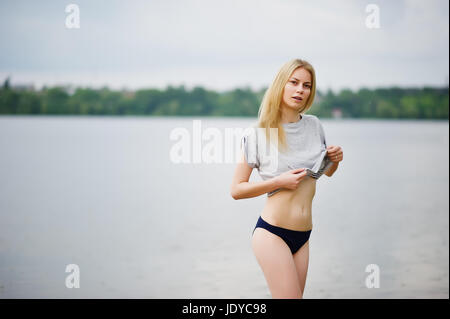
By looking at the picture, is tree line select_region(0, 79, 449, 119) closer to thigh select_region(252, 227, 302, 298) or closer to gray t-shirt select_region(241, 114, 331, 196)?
gray t-shirt select_region(241, 114, 331, 196)

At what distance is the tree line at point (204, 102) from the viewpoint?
74.7 feet

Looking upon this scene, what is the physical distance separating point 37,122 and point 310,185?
36.2 meters

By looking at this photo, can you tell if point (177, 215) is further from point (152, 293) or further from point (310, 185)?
point (310, 185)

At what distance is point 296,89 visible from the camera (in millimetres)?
1956

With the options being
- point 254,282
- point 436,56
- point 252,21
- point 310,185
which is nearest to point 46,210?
point 254,282

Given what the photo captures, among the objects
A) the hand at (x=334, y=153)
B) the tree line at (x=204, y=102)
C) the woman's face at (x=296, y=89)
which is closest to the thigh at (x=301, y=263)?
the hand at (x=334, y=153)

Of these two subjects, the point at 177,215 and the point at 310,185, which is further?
the point at 177,215

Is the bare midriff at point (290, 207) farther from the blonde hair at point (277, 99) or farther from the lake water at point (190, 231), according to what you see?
the lake water at point (190, 231)

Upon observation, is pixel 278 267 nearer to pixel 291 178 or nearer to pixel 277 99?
pixel 291 178

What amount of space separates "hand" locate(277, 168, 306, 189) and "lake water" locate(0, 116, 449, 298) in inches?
101

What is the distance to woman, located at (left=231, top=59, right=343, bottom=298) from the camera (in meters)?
1.93

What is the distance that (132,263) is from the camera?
673 cm

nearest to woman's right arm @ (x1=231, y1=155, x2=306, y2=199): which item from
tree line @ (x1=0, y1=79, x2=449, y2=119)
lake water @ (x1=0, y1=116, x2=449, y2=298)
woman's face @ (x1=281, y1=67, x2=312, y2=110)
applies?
woman's face @ (x1=281, y1=67, x2=312, y2=110)
